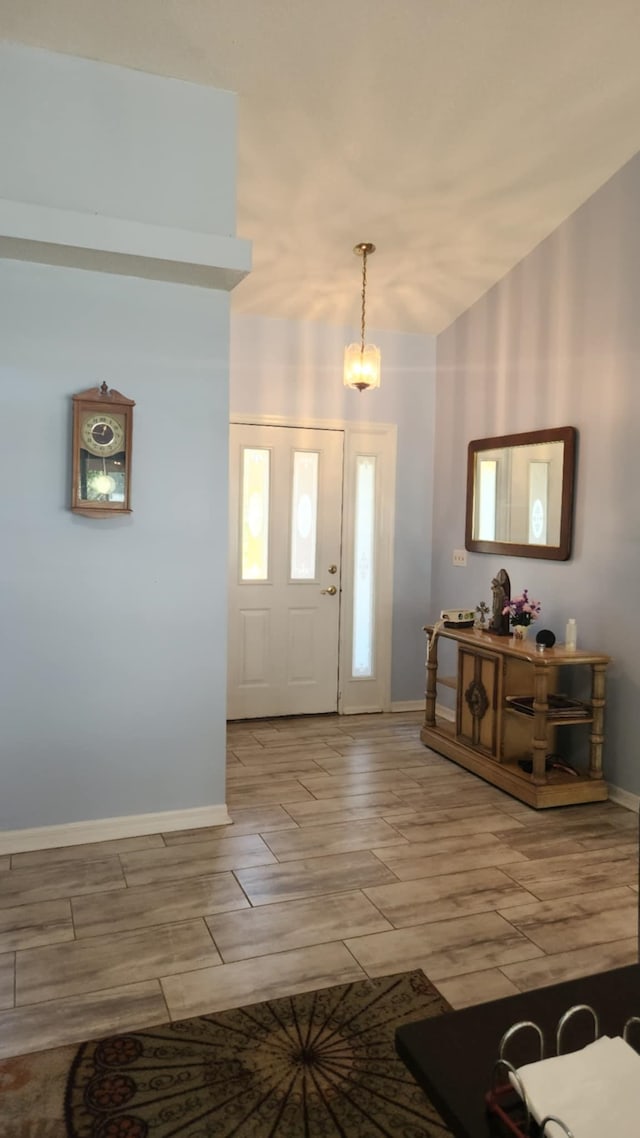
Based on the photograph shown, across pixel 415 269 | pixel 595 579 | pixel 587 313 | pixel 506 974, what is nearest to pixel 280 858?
pixel 506 974

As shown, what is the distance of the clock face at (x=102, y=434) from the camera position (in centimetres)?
326

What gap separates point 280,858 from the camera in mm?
3244

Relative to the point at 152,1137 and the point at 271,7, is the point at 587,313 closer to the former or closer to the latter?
the point at 271,7

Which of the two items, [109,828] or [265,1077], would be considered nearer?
[265,1077]

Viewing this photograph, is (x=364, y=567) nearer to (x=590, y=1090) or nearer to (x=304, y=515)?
(x=304, y=515)

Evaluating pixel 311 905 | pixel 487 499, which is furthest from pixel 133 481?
pixel 487 499

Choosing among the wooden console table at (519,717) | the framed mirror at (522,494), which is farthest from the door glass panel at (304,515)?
the wooden console table at (519,717)

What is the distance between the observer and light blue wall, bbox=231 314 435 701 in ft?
17.3

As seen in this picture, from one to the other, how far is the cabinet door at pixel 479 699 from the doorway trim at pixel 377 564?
45.3 inches

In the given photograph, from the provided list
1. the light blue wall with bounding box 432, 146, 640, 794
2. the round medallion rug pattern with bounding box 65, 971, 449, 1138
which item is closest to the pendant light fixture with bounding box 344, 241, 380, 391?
the light blue wall with bounding box 432, 146, 640, 794

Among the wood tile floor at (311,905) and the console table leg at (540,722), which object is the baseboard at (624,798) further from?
the console table leg at (540,722)

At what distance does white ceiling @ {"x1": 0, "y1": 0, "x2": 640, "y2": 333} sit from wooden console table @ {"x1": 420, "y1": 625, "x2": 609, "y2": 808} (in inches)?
91.3

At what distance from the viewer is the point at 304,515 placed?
217 inches

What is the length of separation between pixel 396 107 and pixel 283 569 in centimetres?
296
